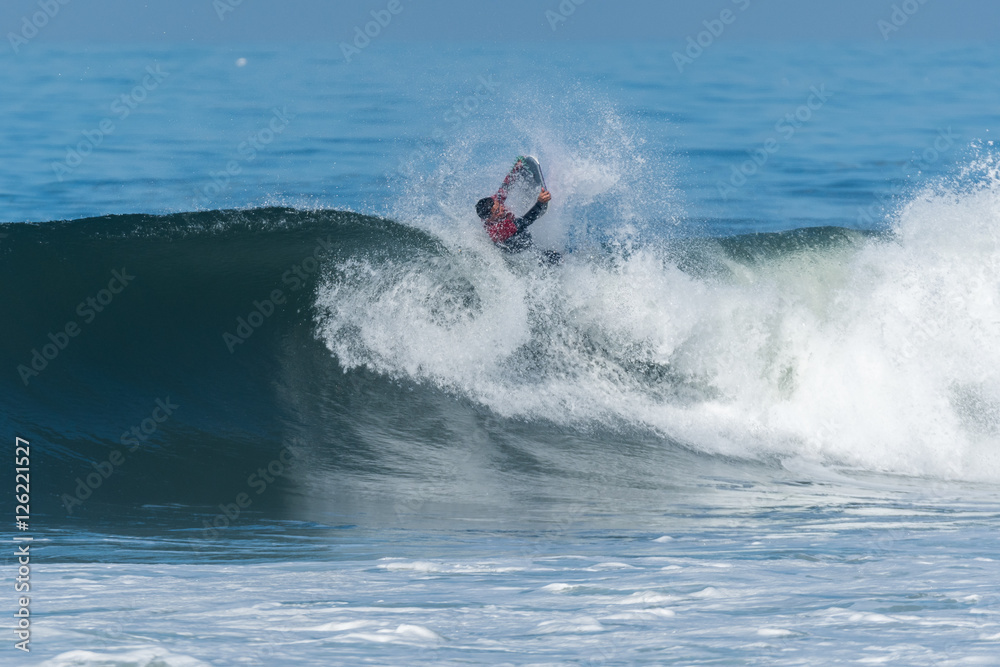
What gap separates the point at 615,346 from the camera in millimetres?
9352

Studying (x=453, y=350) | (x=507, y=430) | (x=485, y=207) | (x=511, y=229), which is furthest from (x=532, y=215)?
(x=507, y=430)

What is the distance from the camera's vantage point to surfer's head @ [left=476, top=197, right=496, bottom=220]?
9.80m

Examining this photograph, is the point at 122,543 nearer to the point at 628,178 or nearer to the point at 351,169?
the point at 628,178

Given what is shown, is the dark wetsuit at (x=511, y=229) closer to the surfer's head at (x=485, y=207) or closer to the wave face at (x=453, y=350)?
the surfer's head at (x=485, y=207)

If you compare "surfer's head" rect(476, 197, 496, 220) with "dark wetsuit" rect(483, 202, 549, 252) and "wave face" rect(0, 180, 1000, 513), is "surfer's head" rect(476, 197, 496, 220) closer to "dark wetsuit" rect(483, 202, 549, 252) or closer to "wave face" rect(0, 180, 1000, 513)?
"dark wetsuit" rect(483, 202, 549, 252)

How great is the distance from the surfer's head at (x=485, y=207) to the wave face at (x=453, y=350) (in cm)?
35

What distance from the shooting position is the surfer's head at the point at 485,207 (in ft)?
32.1

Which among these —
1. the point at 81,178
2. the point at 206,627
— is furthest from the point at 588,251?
the point at 81,178

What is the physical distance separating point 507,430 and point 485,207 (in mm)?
2621

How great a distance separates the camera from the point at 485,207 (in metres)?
9.82

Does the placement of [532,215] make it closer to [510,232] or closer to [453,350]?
[510,232]

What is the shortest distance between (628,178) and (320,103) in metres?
20.2

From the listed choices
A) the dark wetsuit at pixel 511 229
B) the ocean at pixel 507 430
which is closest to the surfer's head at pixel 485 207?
the dark wetsuit at pixel 511 229

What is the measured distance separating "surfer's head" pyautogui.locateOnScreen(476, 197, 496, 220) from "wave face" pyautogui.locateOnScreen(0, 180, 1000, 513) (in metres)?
0.35
